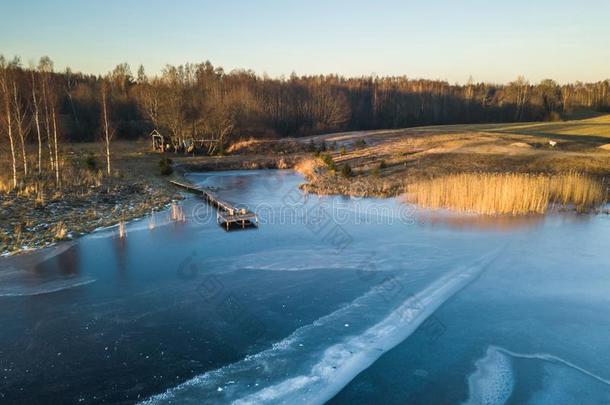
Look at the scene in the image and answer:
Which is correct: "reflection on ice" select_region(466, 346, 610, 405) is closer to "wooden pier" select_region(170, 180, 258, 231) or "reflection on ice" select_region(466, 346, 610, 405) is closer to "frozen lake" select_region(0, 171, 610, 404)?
"frozen lake" select_region(0, 171, 610, 404)

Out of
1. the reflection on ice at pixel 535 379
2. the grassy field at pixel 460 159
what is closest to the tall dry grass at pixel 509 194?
the grassy field at pixel 460 159

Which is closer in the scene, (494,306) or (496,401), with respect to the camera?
(496,401)

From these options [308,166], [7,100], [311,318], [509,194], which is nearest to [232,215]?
[311,318]

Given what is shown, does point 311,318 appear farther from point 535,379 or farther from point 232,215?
point 232,215

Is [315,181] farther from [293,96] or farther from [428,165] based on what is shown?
[293,96]

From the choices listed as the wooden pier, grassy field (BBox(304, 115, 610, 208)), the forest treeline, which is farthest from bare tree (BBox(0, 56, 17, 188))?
grassy field (BBox(304, 115, 610, 208))

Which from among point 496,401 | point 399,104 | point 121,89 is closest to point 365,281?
point 496,401
